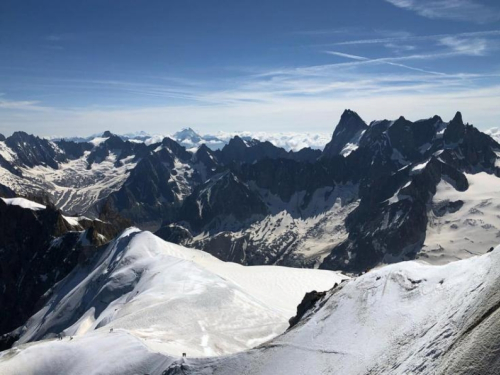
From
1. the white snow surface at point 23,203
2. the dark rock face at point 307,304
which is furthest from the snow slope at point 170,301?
the white snow surface at point 23,203

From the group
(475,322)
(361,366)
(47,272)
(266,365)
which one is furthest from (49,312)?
(475,322)

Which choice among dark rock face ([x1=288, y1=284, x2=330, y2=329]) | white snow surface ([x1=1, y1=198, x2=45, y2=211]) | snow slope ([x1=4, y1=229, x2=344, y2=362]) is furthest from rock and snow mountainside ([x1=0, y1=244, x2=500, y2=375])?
white snow surface ([x1=1, y1=198, x2=45, y2=211])

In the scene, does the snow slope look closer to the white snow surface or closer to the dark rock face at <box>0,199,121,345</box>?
the dark rock face at <box>0,199,121,345</box>

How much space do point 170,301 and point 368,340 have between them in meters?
47.3

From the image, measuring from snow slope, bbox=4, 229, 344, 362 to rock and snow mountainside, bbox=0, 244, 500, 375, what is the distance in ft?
8.37

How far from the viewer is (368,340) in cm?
3431

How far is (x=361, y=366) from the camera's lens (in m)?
31.2

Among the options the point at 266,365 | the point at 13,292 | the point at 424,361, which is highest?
the point at 424,361

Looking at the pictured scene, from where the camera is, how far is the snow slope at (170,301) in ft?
206

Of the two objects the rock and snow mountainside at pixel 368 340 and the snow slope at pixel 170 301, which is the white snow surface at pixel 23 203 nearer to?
the snow slope at pixel 170 301

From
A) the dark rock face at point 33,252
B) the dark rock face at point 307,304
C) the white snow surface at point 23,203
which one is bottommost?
the dark rock face at point 33,252

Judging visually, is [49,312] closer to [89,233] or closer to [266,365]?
[89,233]

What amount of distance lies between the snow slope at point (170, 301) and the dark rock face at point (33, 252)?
1710 cm

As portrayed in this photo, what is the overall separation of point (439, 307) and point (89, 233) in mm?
137349
